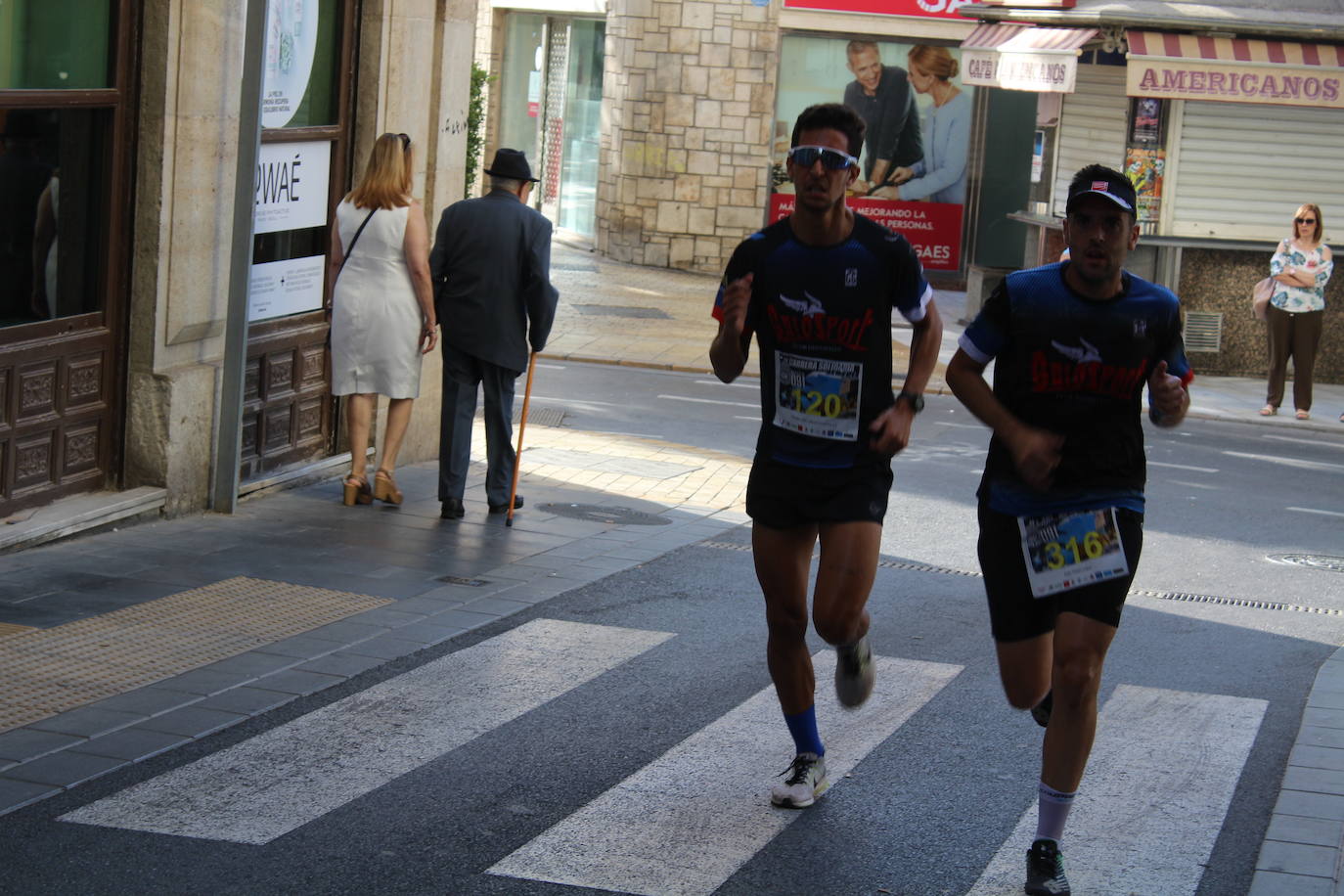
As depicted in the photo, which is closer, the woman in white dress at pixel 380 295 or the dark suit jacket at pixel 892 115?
the woman in white dress at pixel 380 295

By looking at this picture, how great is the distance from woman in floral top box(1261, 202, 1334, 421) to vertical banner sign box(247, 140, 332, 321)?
396 inches

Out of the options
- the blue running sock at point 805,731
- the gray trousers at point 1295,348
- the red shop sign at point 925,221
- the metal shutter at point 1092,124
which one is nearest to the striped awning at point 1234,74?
the metal shutter at point 1092,124

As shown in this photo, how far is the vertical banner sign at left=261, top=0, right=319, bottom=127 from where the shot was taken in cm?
1033

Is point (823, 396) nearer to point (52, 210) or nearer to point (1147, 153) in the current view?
point (52, 210)

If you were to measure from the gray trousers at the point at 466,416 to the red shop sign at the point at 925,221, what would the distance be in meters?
18.0

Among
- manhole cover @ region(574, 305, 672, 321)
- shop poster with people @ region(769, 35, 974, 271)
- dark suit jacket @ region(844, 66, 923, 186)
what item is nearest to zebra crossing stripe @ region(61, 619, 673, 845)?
manhole cover @ region(574, 305, 672, 321)

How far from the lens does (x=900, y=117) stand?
90.9 ft

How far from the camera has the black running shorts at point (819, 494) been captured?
5.52 m

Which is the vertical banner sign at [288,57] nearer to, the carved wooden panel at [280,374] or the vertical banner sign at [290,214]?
the vertical banner sign at [290,214]

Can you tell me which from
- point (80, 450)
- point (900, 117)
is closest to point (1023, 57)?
point (900, 117)

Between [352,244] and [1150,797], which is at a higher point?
[352,244]

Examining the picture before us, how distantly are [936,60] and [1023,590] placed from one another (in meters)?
23.3

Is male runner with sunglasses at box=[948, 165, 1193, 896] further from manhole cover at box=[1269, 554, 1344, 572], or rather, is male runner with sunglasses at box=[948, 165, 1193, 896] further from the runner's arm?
manhole cover at box=[1269, 554, 1344, 572]

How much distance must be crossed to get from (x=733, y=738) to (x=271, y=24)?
219 inches
